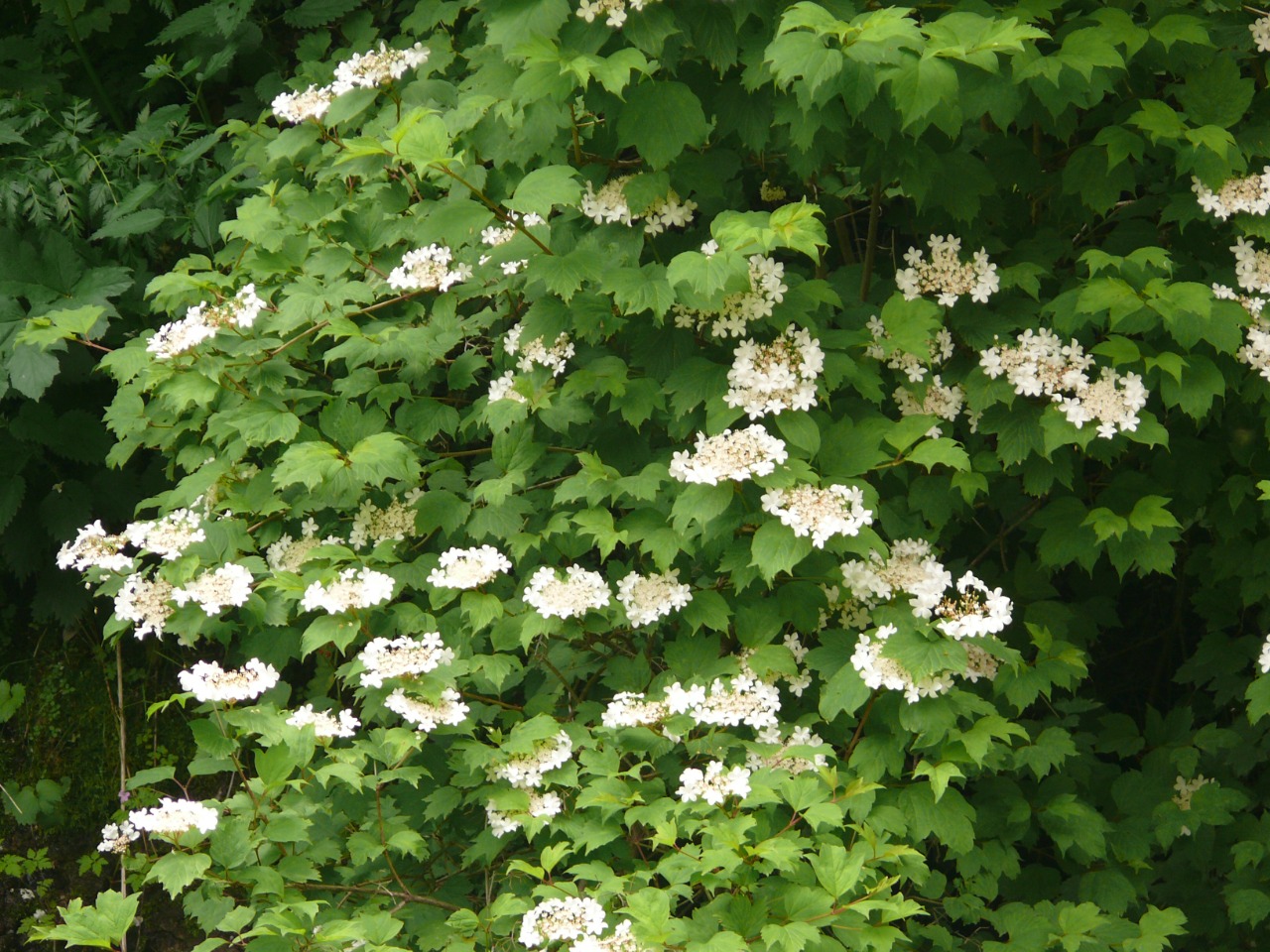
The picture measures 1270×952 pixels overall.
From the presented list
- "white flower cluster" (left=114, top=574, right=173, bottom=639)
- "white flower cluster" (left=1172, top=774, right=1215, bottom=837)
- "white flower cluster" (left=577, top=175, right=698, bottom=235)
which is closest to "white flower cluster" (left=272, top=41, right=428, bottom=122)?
"white flower cluster" (left=577, top=175, right=698, bottom=235)

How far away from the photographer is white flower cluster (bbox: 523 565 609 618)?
8.84 feet

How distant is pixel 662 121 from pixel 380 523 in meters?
1.19

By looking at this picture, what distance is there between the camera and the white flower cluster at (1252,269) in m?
2.87

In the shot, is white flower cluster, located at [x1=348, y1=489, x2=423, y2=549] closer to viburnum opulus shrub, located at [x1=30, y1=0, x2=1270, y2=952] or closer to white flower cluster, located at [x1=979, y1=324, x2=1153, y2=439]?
viburnum opulus shrub, located at [x1=30, y1=0, x2=1270, y2=952]

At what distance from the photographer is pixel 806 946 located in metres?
2.37

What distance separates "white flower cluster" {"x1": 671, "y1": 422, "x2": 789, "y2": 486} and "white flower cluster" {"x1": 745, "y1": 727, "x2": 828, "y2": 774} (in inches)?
22.1

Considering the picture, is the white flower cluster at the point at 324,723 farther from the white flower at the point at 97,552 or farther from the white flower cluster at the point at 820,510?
the white flower cluster at the point at 820,510

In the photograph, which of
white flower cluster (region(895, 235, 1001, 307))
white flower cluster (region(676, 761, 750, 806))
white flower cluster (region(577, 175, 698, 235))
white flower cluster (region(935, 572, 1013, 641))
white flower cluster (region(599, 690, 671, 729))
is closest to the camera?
white flower cluster (region(676, 761, 750, 806))

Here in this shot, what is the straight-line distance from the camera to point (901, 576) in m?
2.76

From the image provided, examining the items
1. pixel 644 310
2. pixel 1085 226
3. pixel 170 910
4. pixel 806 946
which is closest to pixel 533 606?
pixel 644 310

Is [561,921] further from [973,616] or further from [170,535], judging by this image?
[170,535]

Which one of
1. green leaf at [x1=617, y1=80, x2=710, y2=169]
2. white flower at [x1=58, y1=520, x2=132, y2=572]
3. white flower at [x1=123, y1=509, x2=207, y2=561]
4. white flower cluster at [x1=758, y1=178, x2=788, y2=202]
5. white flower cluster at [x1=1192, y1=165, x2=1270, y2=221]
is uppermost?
green leaf at [x1=617, y1=80, x2=710, y2=169]

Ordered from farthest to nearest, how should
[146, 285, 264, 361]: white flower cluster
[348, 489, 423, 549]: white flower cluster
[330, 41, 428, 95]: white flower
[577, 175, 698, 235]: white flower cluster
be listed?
[330, 41, 428, 95]: white flower, [348, 489, 423, 549]: white flower cluster, [146, 285, 264, 361]: white flower cluster, [577, 175, 698, 235]: white flower cluster

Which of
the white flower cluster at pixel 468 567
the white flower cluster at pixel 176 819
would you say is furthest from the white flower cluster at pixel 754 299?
the white flower cluster at pixel 176 819
